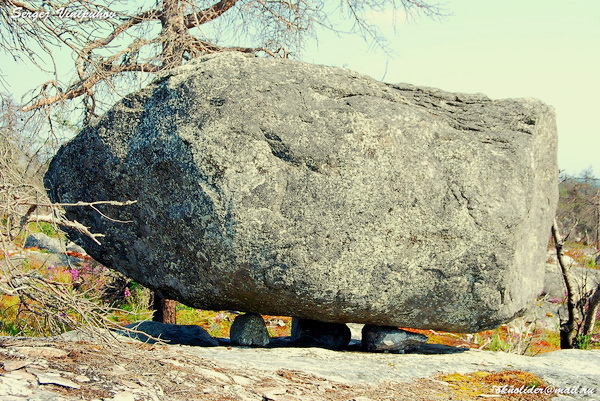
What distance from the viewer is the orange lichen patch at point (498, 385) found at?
589cm

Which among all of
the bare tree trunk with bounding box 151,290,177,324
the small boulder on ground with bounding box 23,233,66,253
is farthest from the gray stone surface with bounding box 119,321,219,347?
the small boulder on ground with bounding box 23,233,66,253

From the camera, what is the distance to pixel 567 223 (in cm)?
2859

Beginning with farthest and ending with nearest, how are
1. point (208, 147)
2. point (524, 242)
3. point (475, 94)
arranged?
point (475, 94), point (524, 242), point (208, 147)

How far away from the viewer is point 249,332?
7438mm

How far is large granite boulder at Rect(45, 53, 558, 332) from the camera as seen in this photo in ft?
20.9

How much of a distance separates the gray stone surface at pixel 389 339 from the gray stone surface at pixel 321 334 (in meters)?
0.41

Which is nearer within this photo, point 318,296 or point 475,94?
point 318,296

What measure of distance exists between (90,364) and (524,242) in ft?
16.5

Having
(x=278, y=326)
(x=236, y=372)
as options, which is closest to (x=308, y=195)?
(x=236, y=372)

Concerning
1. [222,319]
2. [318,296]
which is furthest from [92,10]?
[222,319]

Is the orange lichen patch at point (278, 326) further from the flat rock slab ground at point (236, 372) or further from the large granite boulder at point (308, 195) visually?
the large granite boulder at point (308, 195)

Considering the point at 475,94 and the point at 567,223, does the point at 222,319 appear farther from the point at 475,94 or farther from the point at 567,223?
the point at 567,223

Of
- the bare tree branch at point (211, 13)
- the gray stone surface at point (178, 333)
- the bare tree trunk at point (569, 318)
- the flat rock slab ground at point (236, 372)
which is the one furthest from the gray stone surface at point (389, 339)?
the bare tree branch at point (211, 13)

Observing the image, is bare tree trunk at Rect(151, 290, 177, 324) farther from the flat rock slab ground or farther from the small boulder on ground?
the small boulder on ground
